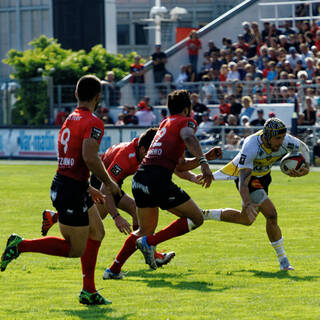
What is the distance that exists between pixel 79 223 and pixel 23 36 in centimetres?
3958

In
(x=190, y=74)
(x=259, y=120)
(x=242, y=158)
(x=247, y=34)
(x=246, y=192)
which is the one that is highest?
(x=247, y=34)

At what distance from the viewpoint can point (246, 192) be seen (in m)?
9.57

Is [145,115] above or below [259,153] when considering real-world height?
above

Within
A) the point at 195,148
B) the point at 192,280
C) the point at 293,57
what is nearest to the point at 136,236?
the point at 192,280

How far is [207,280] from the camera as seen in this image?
9.27m

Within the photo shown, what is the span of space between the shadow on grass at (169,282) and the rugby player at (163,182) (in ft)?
0.63

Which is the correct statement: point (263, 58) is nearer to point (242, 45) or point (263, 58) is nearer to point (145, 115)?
point (242, 45)

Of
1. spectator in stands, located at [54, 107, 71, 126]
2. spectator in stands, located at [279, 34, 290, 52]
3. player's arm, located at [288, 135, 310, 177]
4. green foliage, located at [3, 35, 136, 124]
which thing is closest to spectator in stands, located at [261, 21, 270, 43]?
spectator in stands, located at [279, 34, 290, 52]

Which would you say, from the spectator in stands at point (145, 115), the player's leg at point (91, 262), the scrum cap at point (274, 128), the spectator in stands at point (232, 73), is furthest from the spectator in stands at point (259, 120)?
the player's leg at point (91, 262)

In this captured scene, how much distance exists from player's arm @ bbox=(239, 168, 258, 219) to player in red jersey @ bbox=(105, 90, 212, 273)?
1.78 ft

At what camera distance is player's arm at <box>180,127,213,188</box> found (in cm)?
894

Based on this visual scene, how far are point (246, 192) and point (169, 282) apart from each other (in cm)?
130

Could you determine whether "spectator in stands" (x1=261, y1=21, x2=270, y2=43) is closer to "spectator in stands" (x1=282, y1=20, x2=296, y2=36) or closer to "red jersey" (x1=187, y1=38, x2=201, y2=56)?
"spectator in stands" (x1=282, y1=20, x2=296, y2=36)

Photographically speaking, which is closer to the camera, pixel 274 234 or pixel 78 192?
pixel 78 192
